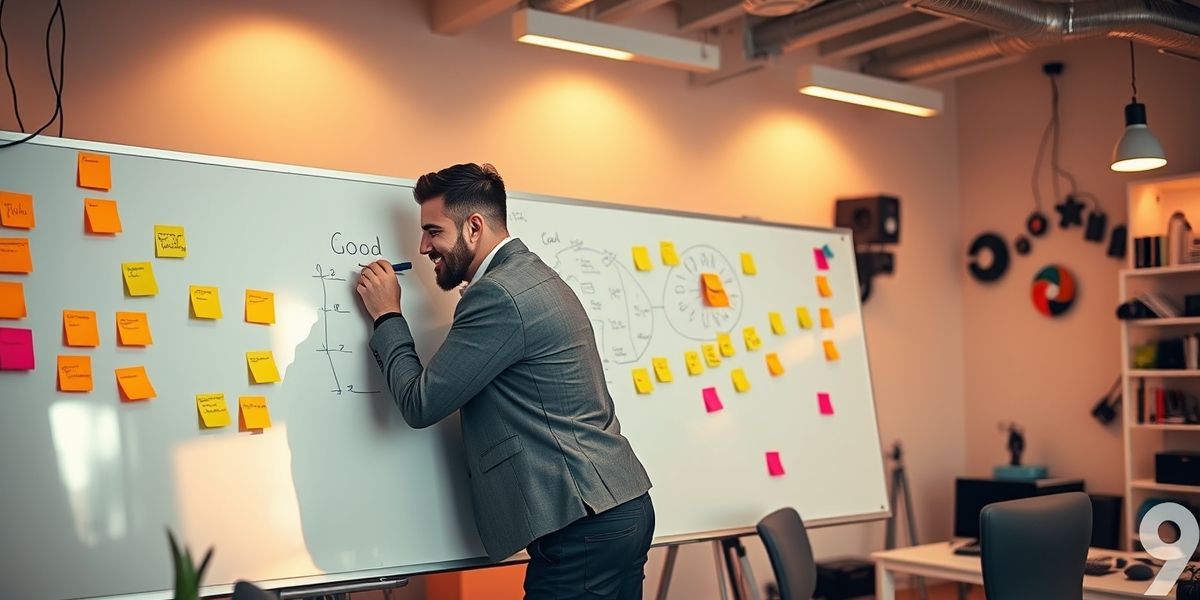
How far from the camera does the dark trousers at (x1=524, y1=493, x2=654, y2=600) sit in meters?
2.70

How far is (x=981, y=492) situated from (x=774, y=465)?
264 cm

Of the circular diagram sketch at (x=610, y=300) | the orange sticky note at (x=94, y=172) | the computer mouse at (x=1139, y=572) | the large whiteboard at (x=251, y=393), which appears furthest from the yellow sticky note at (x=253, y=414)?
the computer mouse at (x=1139, y=572)

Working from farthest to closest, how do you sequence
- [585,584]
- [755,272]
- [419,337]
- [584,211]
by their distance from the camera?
[755,272] < [584,211] < [419,337] < [585,584]

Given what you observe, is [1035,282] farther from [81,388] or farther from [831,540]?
[81,388]

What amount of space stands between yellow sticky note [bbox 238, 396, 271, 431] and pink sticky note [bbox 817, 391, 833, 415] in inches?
86.1

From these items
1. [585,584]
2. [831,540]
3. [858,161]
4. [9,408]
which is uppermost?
[858,161]

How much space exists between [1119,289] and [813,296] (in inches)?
106

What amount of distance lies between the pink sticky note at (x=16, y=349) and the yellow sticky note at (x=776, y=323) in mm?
2512

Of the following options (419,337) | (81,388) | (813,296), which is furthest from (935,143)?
(81,388)

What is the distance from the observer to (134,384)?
2598mm

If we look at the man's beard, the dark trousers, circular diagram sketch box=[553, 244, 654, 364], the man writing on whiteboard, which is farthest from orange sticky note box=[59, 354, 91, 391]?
circular diagram sketch box=[553, 244, 654, 364]

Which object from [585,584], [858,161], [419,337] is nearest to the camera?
[585,584]

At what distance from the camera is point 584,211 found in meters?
3.64

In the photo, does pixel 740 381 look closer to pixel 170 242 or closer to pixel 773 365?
pixel 773 365
